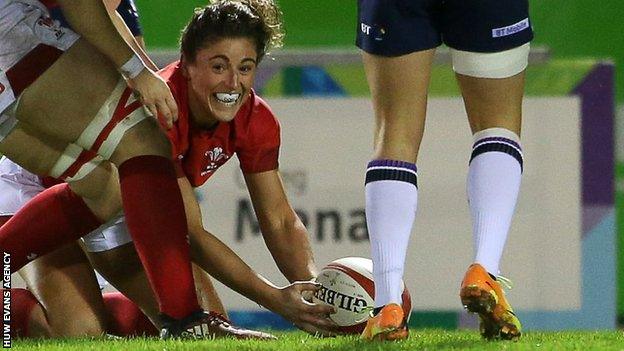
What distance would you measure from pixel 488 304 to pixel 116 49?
109 cm

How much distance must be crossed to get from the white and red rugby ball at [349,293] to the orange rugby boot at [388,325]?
0.42 m

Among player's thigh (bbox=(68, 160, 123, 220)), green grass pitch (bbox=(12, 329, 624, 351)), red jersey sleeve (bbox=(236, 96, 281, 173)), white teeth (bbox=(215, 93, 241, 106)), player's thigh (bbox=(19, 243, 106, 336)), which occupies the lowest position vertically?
player's thigh (bbox=(19, 243, 106, 336))

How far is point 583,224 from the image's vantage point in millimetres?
5391

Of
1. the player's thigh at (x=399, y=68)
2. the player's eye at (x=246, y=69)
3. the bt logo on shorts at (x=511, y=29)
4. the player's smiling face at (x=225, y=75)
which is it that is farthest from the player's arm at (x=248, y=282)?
the bt logo on shorts at (x=511, y=29)

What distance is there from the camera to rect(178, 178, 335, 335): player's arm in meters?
3.60

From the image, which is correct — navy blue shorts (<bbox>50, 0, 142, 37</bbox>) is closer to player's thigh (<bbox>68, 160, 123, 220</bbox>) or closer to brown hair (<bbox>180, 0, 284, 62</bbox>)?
brown hair (<bbox>180, 0, 284, 62</bbox>)

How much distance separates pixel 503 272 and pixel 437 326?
339 mm

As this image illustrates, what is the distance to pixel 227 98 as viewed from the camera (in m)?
3.74

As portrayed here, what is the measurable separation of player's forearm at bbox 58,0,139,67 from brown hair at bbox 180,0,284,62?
51 cm

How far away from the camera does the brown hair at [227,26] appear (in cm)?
376

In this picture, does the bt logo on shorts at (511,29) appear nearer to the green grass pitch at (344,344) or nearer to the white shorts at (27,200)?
the green grass pitch at (344,344)

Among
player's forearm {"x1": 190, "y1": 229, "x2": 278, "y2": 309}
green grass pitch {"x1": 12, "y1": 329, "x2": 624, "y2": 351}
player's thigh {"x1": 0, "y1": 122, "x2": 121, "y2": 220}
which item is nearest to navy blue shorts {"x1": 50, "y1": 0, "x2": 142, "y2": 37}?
player's thigh {"x1": 0, "y1": 122, "x2": 121, "y2": 220}

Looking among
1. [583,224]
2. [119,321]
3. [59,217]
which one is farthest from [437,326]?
[59,217]

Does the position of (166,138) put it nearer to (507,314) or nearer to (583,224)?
(507,314)
